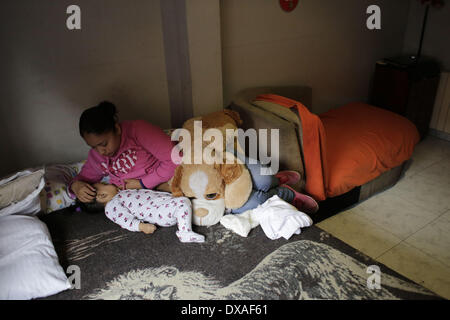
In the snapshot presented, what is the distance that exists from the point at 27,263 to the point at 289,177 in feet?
4.74

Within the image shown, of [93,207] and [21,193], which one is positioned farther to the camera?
[93,207]

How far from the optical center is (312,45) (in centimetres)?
335

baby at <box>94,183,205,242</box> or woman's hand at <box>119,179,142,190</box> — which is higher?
woman's hand at <box>119,179,142,190</box>

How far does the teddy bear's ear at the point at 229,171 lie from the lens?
5.97 feet

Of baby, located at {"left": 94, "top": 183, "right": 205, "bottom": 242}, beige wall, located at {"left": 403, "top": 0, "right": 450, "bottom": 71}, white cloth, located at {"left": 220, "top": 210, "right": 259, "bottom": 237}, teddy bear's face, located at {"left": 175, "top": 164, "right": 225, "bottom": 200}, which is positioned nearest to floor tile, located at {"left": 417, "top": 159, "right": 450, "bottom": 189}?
beige wall, located at {"left": 403, "top": 0, "right": 450, "bottom": 71}

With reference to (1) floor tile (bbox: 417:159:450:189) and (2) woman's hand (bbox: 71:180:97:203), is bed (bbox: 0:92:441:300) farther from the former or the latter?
(1) floor tile (bbox: 417:159:450:189)

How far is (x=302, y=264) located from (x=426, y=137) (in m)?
2.88

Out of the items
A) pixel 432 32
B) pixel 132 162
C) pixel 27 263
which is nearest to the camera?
pixel 27 263

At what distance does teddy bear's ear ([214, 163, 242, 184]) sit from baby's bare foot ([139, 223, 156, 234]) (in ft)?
1.45

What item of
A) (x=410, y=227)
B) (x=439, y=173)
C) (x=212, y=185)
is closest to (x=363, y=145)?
(x=410, y=227)

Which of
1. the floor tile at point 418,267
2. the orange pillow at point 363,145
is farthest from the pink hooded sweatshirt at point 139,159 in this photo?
the floor tile at point 418,267

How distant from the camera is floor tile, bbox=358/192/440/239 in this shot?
7.96 ft

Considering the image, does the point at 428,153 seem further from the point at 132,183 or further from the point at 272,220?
the point at 132,183

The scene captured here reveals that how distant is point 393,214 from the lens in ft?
8.43
